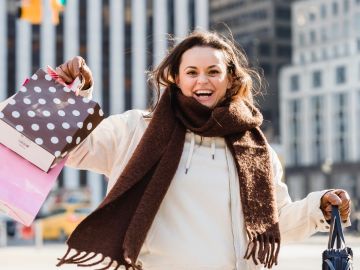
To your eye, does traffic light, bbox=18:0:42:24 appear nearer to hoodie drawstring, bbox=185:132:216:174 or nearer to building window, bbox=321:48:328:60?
hoodie drawstring, bbox=185:132:216:174

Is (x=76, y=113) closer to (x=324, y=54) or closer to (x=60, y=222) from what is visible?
(x=60, y=222)

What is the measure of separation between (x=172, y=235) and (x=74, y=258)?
38 centimetres

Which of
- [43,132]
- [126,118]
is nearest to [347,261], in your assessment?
[126,118]

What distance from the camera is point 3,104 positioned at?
409 centimetres

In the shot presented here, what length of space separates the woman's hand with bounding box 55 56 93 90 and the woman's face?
38 centimetres

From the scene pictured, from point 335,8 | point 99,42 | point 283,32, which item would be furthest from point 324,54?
point 99,42

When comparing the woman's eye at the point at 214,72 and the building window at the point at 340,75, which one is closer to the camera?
the woman's eye at the point at 214,72

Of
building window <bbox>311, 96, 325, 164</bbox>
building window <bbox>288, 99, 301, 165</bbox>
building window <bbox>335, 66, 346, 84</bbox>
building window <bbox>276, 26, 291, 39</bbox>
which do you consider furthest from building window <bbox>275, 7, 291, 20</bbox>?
building window <bbox>335, 66, 346, 84</bbox>

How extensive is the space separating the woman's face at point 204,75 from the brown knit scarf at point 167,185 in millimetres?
56

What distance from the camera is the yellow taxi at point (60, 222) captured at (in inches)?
1433

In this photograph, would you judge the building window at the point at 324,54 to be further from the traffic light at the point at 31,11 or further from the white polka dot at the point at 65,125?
the white polka dot at the point at 65,125

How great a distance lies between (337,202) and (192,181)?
61 cm

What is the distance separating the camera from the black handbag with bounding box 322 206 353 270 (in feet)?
13.2

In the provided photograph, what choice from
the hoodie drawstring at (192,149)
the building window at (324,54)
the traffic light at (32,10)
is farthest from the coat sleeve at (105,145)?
the building window at (324,54)
